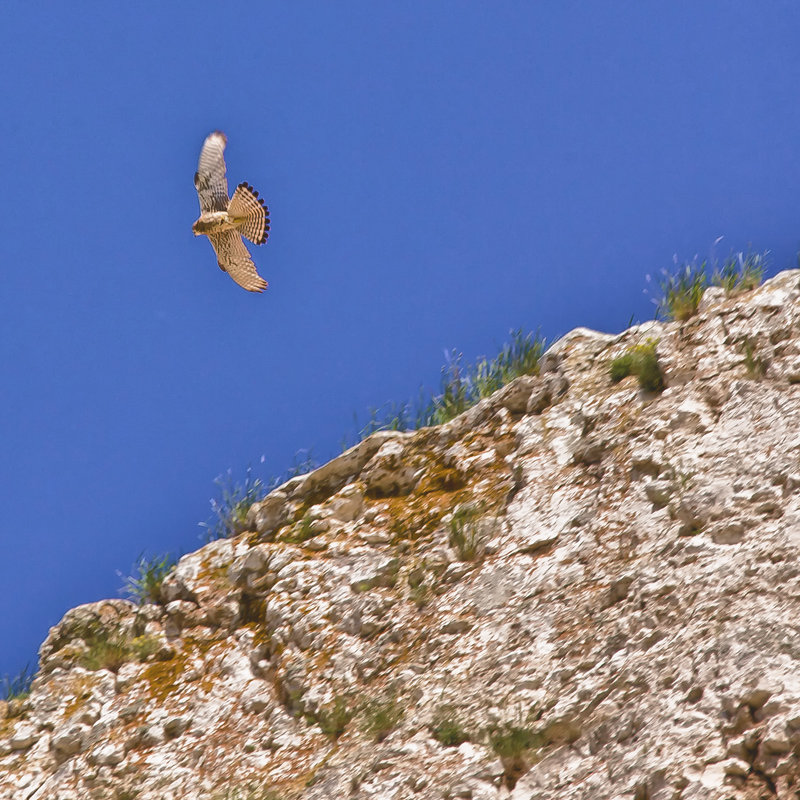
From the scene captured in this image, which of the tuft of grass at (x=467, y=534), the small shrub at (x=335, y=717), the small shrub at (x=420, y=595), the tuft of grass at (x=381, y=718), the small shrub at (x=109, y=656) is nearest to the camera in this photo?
the tuft of grass at (x=381, y=718)

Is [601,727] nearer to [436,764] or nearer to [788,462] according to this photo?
[436,764]

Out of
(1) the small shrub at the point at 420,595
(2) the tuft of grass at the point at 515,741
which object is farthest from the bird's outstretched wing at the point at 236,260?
(2) the tuft of grass at the point at 515,741

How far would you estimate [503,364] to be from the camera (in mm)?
10062

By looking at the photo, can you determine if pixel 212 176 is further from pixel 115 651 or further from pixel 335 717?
pixel 335 717

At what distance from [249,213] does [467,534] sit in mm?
4703

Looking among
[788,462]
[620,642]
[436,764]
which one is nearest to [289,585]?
[436,764]

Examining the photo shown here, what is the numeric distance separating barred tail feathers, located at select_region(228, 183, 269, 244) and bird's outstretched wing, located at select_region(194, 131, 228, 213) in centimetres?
19

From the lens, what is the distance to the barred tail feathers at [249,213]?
38.0 ft

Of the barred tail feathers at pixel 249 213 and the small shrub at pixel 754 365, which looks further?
the barred tail feathers at pixel 249 213

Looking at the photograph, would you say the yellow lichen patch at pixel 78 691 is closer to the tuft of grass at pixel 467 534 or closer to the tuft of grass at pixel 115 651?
the tuft of grass at pixel 115 651

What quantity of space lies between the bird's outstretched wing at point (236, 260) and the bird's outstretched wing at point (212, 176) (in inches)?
12.3

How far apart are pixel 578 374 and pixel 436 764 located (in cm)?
364

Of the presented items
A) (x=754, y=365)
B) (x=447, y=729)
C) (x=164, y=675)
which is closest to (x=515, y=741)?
(x=447, y=729)

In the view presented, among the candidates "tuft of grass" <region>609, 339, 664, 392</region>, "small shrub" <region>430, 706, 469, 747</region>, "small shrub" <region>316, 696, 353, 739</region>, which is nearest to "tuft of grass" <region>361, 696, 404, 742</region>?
"small shrub" <region>316, 696, 353, 739</region>
